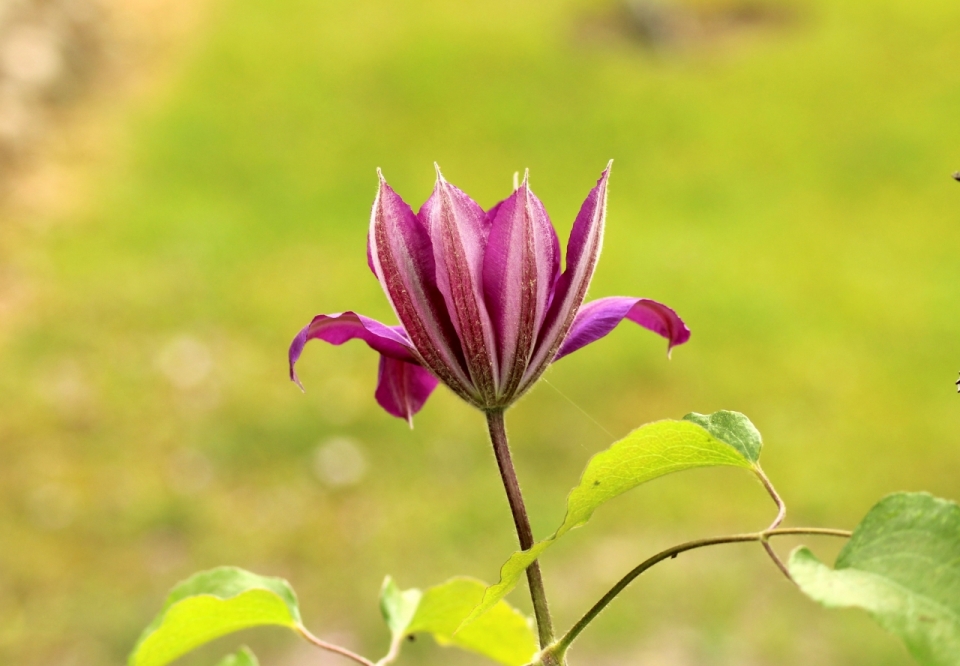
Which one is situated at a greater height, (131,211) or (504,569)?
(131,211)

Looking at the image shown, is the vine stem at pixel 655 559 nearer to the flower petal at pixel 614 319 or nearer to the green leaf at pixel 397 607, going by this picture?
the flower petal at pixel 614 319

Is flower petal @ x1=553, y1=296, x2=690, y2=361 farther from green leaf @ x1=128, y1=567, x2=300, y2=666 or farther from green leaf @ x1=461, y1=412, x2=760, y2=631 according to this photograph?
green leaf @ x1=128, y1=567, x2=300, y2=666

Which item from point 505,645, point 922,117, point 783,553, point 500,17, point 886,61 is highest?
point 500,17

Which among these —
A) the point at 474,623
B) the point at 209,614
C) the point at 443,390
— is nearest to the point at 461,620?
the point at 474,623

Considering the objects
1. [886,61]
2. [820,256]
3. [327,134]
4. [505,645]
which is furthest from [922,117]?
[505,645]

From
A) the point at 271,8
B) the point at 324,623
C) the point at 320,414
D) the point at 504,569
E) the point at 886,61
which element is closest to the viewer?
the point at 504,569

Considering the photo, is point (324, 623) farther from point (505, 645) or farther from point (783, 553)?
point (505, 645)

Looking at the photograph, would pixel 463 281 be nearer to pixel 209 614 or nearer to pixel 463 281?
pixel 463 281
